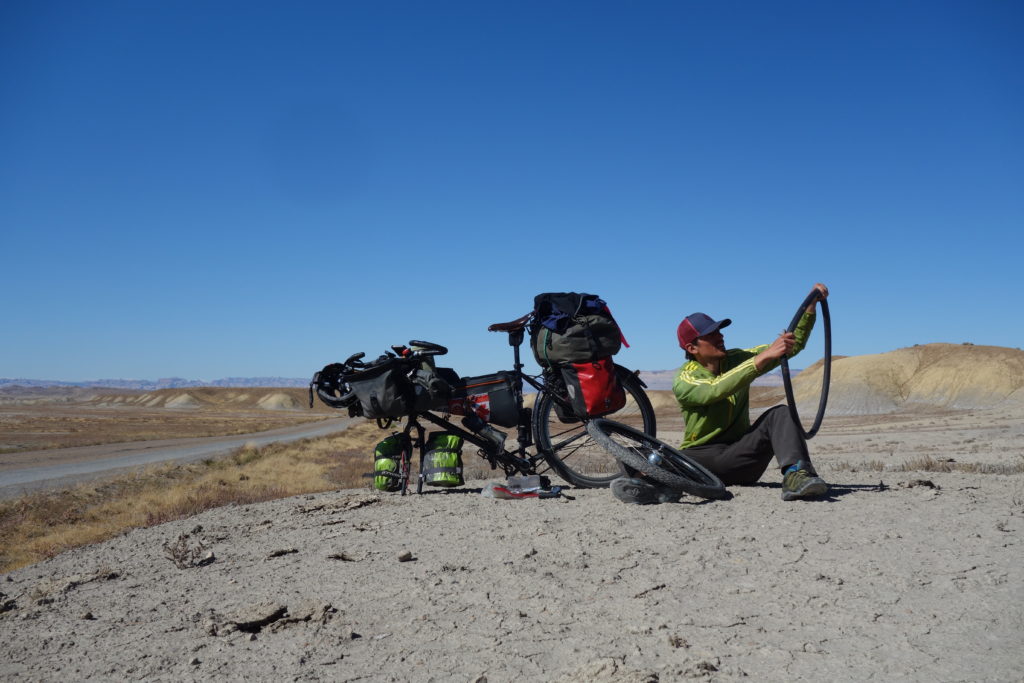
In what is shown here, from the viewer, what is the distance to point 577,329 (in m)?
6.97

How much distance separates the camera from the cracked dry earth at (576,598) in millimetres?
3322

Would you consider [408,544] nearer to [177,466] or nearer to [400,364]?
[400,364]

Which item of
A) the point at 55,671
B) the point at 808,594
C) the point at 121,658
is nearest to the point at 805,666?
the point at 808,594

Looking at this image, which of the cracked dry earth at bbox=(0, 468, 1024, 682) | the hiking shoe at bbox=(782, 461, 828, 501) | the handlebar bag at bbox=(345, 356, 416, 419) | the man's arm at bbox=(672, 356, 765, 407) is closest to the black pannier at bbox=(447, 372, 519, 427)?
the handlebar bag at bbox=(345, 356, 416, 419)

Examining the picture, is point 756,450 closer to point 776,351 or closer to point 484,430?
point 776,351

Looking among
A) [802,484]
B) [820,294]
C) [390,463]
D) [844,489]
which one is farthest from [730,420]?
[390,463]

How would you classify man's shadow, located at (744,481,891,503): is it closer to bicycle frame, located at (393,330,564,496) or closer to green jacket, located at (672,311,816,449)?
green jacket, located at (672,311,816,449)

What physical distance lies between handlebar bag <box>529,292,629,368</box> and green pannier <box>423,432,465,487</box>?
1.48 metres

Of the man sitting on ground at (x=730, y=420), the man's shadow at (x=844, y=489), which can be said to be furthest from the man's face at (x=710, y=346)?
the man's shadow at (x=844, y=489)

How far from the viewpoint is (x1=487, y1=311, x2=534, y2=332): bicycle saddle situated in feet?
24.6

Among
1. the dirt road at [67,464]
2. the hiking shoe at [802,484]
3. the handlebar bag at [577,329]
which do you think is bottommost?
the dirt road at [67,464]

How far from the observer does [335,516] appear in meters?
6.86

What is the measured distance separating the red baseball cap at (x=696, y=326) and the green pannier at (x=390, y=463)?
11.0 feet

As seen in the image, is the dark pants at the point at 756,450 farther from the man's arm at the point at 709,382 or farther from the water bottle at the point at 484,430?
the water bottle at the point at 484,430
